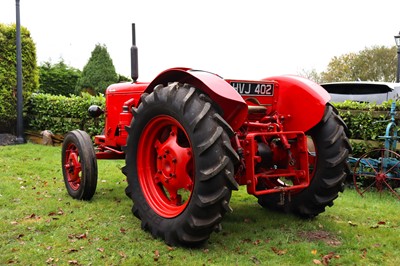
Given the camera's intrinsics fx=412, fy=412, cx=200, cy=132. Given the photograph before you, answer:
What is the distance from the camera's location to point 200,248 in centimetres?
353

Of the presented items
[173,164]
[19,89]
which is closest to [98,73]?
[19,89]

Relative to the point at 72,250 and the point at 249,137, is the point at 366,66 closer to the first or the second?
the point at 249,137

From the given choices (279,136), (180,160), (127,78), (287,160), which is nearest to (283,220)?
(287,160)

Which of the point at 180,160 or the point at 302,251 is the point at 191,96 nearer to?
the point at 180,160

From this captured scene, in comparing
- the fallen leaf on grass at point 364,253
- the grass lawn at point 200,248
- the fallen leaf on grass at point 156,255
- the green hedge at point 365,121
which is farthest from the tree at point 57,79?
the fallen leaf on grass at point 364,253

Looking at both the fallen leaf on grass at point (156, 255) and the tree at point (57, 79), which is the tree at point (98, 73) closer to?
the tree at point (57, 79)

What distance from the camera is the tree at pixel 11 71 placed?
10703 millimetres

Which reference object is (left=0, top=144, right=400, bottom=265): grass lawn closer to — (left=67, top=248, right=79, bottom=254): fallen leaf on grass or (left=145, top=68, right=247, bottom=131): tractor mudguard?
(left=67, top=248, right=79, bottom=254): fallen leaf on grass

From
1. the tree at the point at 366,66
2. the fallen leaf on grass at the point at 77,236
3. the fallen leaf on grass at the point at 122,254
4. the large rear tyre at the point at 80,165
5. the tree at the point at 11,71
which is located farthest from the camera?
the tree at the point at 366,66

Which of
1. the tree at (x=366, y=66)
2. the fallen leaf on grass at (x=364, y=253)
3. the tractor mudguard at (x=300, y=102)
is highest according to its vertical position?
the tree at (x=366, y=66)

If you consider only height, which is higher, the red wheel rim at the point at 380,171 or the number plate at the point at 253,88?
the number plate at the point at 253,88

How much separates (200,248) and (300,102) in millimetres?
1817

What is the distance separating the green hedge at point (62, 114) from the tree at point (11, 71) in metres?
0.40

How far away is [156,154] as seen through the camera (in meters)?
4.15
